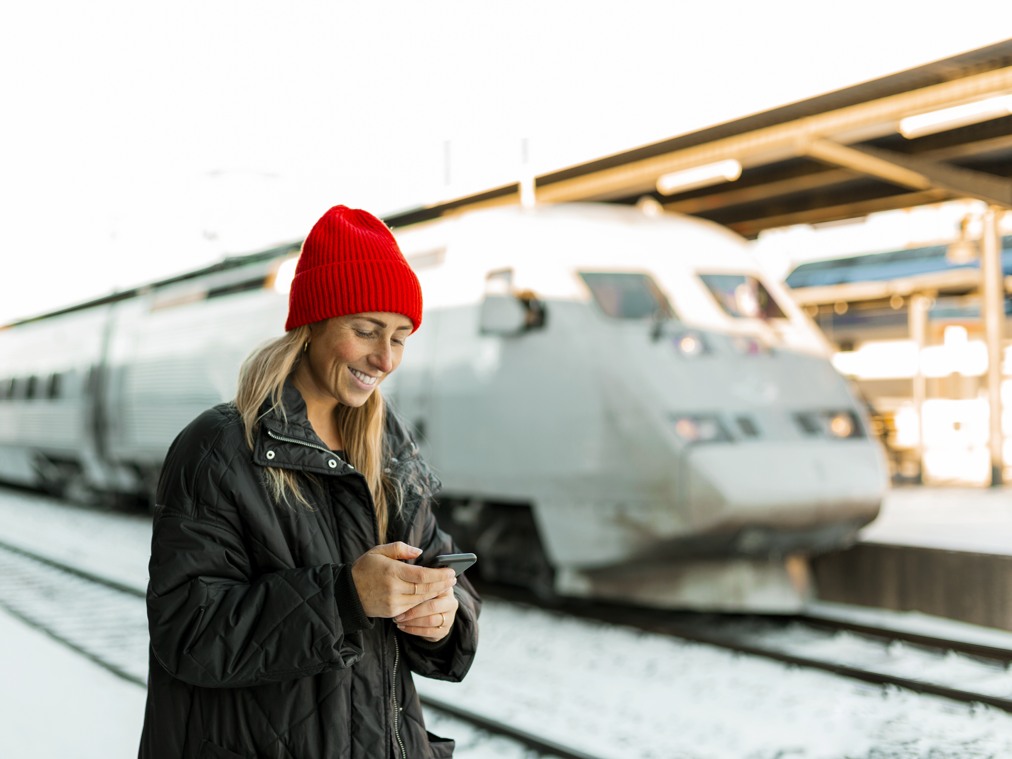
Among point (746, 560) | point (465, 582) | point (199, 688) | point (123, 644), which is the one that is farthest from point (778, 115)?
point (199, 688)

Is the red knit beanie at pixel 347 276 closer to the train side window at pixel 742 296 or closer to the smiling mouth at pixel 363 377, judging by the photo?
the smiling mouth at pixel 363 377

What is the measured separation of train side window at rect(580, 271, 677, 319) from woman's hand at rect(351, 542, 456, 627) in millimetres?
4484

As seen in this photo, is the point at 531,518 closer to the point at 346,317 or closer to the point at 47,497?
the point at 346,317

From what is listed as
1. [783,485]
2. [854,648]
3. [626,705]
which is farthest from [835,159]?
[626,705]

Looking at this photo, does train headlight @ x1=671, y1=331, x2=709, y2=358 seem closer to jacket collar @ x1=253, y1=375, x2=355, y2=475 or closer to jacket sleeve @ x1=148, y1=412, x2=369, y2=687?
jacket collar @ x1=253, y1=375, x2=355, y2=475

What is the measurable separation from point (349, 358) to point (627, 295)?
4482 mm

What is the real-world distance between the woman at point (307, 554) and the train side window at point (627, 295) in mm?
4276

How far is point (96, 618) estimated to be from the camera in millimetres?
6551

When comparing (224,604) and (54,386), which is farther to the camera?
(54,386)

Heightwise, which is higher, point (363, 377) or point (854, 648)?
point (363, 377)

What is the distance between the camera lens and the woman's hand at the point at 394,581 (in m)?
1.35

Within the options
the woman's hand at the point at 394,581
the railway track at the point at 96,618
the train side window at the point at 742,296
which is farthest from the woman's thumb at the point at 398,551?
the train side window at the point at 742,296

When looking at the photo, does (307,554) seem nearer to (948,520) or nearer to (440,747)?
(440,747)

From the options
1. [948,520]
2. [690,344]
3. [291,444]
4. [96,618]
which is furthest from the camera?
[948,520]
